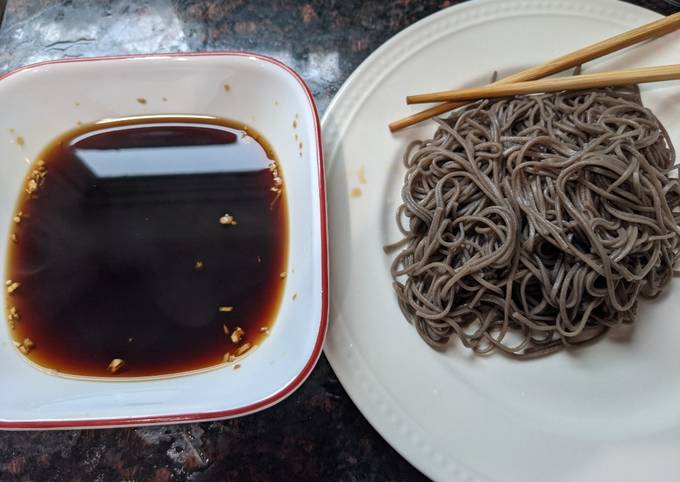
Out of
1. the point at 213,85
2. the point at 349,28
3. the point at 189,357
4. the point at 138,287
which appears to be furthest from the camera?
the point at 349,28

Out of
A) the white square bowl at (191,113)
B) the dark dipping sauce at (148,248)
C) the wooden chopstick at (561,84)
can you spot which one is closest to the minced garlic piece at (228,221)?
the dark dipping sauce at (148,248)

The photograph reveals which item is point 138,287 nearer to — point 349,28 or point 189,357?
point 189,357

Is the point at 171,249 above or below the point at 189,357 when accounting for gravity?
above

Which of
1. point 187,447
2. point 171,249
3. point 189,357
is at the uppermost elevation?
point 171,249

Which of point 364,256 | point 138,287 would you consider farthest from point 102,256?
point 364,256

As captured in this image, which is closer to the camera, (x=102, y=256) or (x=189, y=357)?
(x=189, y=357)

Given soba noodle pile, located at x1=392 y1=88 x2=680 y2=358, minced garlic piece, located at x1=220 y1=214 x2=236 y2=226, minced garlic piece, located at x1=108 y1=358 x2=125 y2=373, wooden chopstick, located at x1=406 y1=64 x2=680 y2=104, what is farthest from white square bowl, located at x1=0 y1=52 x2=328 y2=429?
wooden chopstick, located at x1=406 y1=64 x2=680 y2=104

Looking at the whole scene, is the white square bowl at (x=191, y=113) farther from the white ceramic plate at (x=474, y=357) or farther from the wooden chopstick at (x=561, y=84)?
the wooden chopstick at (x=561, y=84)
